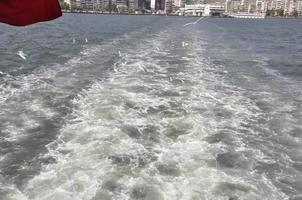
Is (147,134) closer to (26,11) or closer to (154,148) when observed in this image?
(154,148)

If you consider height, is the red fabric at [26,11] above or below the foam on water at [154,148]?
above

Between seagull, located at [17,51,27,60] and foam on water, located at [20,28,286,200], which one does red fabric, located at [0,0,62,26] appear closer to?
foam on water, located at [20,28,286,200]

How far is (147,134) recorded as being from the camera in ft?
42.9

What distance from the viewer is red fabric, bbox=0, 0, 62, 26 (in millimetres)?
4246

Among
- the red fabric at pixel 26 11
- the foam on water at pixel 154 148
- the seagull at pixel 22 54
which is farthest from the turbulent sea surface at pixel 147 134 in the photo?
the red fabric at pixel 26 11

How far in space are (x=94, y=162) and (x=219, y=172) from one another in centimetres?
337

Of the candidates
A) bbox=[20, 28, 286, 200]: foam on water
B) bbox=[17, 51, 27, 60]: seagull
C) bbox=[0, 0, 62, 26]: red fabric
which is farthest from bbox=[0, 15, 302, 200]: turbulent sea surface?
bbox=[0, 0, 62, 26]: red fabric

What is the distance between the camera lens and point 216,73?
24.7m

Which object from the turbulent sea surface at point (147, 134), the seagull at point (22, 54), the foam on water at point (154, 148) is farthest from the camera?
the seagull at point (22, 54)

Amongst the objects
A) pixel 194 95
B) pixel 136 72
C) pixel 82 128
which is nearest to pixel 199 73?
pixel 136 72

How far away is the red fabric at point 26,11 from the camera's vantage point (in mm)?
4246

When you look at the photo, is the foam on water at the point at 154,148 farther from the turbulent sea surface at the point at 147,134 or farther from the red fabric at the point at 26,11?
the red fabric at the point at 26,11

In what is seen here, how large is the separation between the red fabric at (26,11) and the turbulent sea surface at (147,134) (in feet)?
18.1

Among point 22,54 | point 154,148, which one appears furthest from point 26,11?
point 22,54
